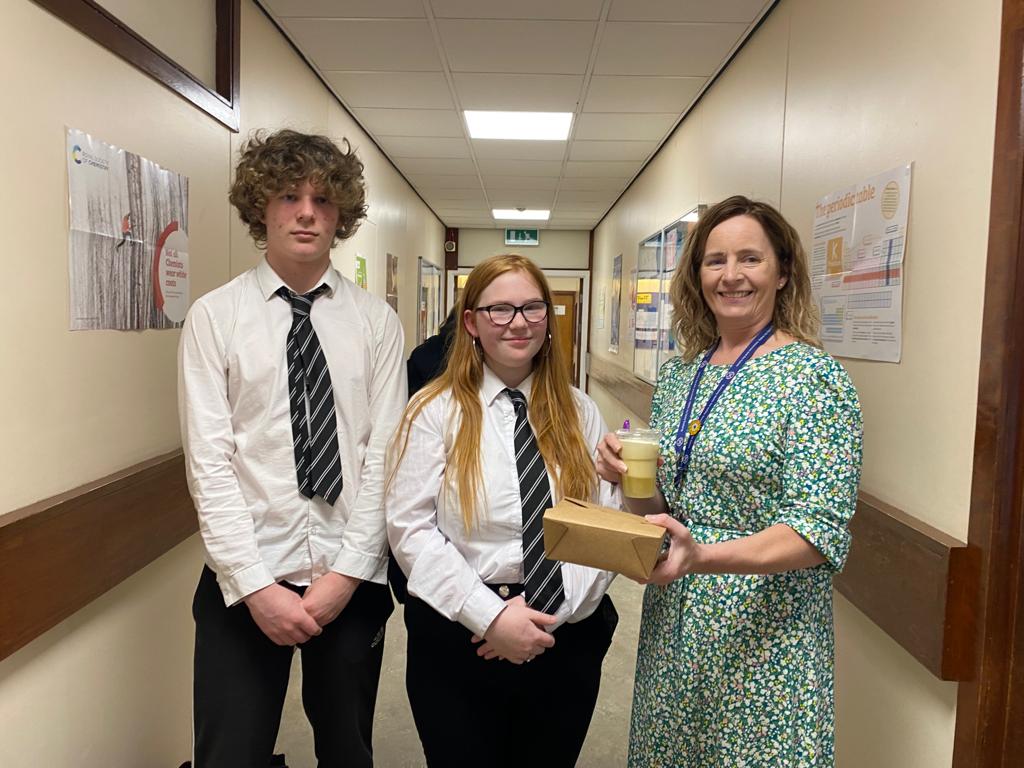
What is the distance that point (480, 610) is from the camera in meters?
1.35

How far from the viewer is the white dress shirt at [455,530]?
54.1 inches

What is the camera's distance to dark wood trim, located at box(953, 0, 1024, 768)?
4.48ft

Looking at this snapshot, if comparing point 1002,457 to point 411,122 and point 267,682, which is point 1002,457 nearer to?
point 267,682

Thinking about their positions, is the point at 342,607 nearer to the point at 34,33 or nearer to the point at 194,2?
the point at 34,33

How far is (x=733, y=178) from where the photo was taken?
11.6 feet

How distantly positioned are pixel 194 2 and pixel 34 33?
106cm

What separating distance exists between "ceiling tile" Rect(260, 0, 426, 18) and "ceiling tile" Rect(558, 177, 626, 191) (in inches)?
143

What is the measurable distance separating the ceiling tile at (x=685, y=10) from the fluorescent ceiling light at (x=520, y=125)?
1.50 meters

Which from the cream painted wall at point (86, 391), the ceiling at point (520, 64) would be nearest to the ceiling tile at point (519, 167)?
the ceiling at point (520, 64)

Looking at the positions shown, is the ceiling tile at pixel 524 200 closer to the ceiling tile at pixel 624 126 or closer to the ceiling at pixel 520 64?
the ceiling at pixel 520 64

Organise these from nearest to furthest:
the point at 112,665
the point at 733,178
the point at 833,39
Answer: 1. the point at 112,665
2. the point at 833,39
3. the point at 733,178

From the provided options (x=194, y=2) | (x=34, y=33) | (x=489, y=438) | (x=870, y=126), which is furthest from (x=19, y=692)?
(x=870, y=126)

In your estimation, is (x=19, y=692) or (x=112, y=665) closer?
(x=19, y=692)

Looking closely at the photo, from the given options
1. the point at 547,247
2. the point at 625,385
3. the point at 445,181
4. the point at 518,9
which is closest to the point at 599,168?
Result: the point at 445,181
